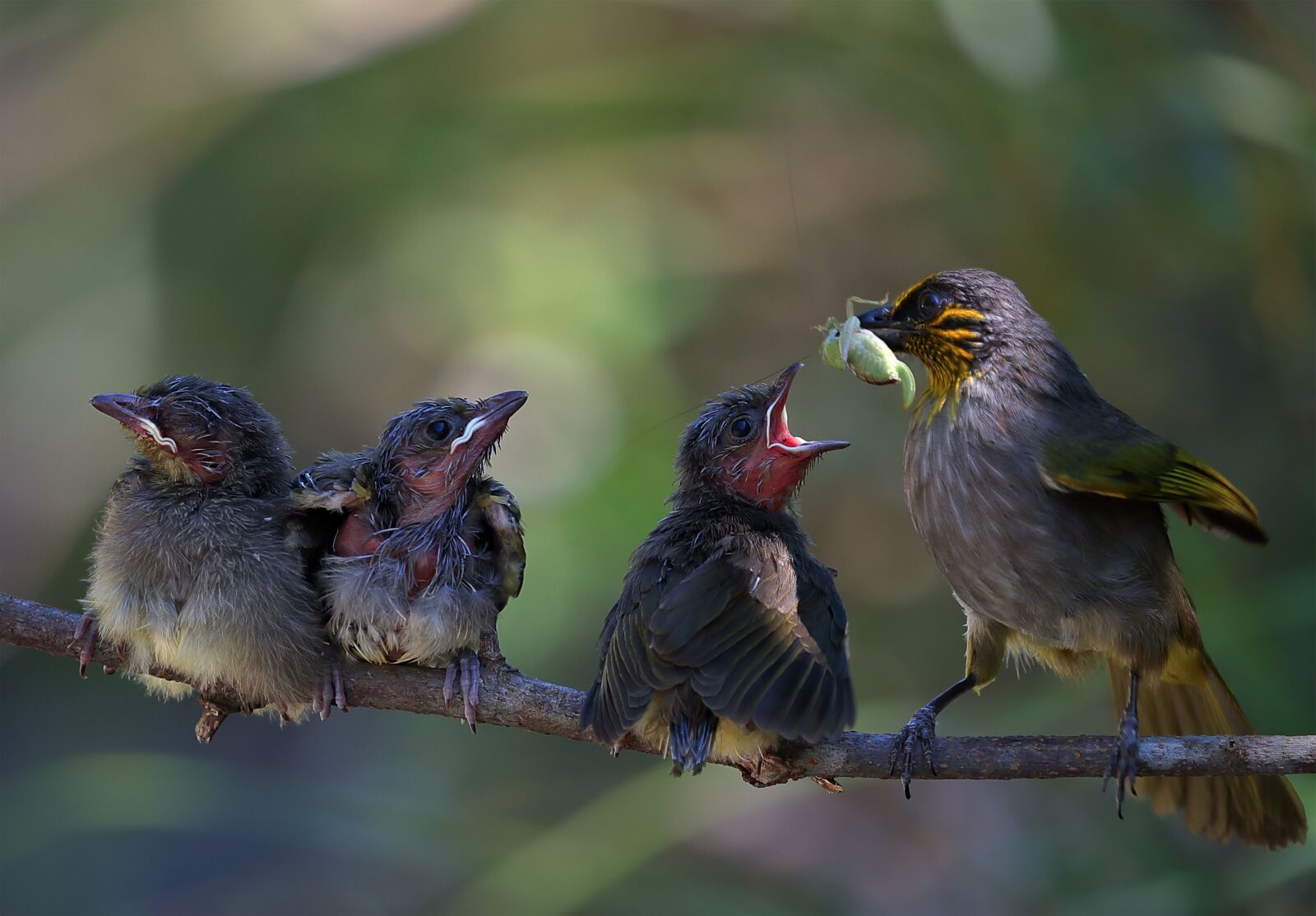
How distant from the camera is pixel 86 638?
3195mm

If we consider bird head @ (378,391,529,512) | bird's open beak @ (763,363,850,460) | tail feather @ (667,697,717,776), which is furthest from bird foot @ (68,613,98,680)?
bird's open beak @ (763,363,850,460)

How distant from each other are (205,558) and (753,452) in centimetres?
138

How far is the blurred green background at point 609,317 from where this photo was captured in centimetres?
577

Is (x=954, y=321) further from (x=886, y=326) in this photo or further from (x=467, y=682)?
(x=467, y=682)

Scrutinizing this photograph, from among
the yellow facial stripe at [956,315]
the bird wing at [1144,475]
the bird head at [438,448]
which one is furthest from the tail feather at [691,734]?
the yellow facial stripe at [956,315]

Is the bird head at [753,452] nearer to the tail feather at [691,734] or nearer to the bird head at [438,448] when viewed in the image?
the bird head at [438,448]

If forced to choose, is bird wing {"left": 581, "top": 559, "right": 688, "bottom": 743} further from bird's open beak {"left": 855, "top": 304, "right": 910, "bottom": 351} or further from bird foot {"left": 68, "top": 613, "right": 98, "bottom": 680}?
bird foot {"left": 68, "top": 613, "right": 98, "bottom": 680}

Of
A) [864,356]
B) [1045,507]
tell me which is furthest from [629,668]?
[1045,507]

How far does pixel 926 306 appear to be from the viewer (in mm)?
3680

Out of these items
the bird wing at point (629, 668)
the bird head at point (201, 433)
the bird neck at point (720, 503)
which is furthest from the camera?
the bird neck at point (720, 503)

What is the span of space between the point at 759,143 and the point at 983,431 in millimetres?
4153

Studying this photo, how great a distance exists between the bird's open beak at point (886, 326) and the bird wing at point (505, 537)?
1.05m

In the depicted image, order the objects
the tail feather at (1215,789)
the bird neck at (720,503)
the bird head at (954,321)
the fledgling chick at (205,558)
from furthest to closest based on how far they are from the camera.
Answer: the tail feather at (1215,789), the bird head at (954,321), the bird neck at (720,503), the fledgling chick at (205,558)

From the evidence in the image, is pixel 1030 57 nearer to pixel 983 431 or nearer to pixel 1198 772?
pixel 983 431
